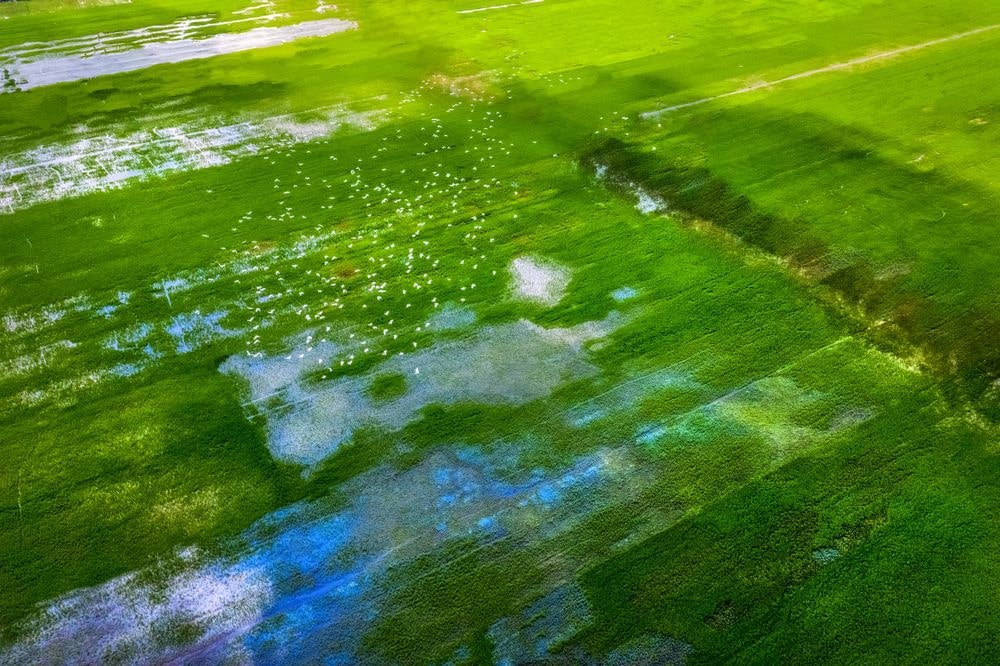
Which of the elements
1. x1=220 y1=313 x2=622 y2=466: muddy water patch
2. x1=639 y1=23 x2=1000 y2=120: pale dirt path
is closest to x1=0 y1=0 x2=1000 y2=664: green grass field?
x1=220 y1=313 x2=622 y2=466: muddy water patch

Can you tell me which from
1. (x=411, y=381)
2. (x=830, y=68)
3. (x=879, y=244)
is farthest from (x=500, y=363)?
(x=830, y=68)

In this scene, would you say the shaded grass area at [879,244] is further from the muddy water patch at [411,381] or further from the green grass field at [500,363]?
the muddy water patch at [411,381]

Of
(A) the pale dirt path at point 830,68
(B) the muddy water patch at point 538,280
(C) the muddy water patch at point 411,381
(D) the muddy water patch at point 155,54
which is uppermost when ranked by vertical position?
(D) the muddy water patch at point 155,54

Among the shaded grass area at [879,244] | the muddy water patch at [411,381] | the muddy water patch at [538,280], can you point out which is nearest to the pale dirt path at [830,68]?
the shaded grass area at [879,244]

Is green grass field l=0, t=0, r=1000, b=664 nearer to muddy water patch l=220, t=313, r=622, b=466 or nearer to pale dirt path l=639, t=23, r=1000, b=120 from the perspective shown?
muddy water patch l=220, t=313, r=622, b=466

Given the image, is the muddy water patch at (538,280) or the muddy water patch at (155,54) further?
the muddy water patch at (155,54)
